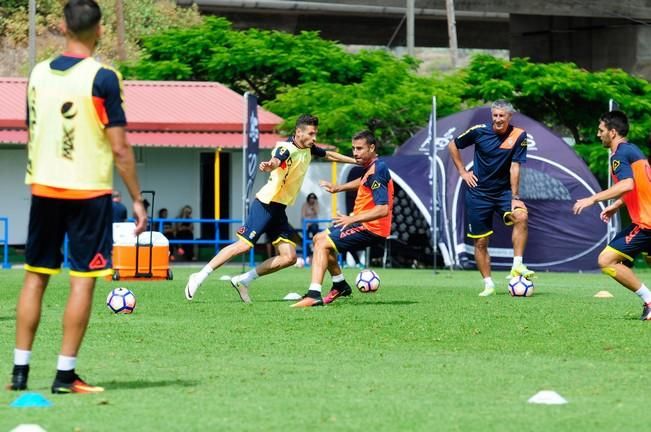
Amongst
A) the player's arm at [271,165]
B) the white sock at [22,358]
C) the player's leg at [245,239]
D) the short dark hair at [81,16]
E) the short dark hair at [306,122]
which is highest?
the short dark hair at [81,16]

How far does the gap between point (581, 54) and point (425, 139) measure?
27740mm

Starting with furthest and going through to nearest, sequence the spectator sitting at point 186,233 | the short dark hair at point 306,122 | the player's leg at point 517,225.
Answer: the spectator sitting at point 186,233 < the player's leg at point 517,225 < the short dark hair at point 306,122

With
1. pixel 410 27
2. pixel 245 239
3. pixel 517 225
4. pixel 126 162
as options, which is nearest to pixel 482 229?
pixel 517 225

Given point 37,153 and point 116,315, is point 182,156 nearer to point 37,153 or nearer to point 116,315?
point 116,315

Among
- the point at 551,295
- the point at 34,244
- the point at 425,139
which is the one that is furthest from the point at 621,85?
the point at 34,244

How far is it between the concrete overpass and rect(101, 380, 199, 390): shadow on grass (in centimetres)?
4409

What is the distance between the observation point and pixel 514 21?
5744 centimetres

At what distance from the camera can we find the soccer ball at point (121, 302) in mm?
14312

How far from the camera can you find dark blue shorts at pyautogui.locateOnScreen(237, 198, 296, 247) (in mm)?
15633

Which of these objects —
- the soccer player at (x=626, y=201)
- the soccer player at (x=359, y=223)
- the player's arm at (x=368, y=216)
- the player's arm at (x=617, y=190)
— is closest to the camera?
the player's arm at (x=617, y=190)

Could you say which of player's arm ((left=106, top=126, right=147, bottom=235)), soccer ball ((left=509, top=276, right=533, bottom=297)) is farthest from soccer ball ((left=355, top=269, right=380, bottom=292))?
player's arm ((left=106, top=126, right=147, bottom=235))

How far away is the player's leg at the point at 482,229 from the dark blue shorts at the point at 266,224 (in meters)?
2.61

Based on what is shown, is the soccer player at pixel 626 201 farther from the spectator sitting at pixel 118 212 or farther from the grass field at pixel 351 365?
the spectator sitting at pixel 118 212

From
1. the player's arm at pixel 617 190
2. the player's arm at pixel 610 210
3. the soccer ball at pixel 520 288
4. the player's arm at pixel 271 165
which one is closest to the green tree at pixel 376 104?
the soccer ball at pixel 520 288
